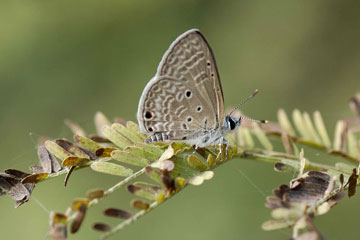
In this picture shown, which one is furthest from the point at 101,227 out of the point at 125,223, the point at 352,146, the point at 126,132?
the point at 352,146

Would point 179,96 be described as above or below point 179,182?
above

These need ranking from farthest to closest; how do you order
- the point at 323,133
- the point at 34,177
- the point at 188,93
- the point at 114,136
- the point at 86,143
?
the point at 188,93
the point at 323,133
the point at 114,136
the point at 86,143
the point at 34,177

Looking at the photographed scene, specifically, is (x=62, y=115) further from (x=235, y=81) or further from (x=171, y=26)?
(x=235, y=81)

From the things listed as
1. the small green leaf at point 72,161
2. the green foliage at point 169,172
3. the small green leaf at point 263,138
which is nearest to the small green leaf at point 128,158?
the green foliage at point 169,172

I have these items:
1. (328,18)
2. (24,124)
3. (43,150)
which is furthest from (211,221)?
(328,18)

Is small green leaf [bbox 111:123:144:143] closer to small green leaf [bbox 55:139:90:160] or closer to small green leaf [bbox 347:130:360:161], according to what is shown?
small green leaf [bbox 55:139:90:160]

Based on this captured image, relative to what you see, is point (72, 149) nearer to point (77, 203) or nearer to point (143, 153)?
point (143, 153)

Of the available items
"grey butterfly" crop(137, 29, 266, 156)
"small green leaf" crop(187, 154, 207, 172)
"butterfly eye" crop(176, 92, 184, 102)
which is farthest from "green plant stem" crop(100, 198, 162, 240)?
"butterfly eye" crop(176, 92, 184, 102)
